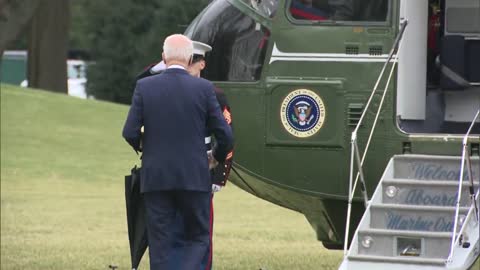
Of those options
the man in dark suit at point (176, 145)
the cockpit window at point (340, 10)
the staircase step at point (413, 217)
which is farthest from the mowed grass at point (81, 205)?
the man in dark suit at point (176, 145)

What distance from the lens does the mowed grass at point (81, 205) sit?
1361 cm

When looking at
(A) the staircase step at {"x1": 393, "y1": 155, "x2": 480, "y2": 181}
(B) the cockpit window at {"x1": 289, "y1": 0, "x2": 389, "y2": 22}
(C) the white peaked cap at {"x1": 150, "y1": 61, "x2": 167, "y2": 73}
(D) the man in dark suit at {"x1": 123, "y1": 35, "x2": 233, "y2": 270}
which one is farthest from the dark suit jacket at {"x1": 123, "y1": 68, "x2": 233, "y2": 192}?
(B) the cockpit window at {"x1": 289, "y1": 0, "x2": 389, "y2": 22}

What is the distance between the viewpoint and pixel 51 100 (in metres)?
35.2

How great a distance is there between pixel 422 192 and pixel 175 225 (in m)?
1.73

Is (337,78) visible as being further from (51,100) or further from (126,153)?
(51,100)

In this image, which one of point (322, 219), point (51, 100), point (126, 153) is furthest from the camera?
point (51, 100)

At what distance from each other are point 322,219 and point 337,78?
4.43 feet

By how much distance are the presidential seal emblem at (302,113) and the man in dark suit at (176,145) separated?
159cm

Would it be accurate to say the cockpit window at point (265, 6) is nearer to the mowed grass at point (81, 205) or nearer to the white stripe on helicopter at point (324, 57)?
the white stripe on helicopter at point (324, 57)

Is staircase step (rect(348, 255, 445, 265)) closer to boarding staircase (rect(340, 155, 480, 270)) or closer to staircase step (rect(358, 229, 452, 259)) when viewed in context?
boarding staircase (rect(340, 155, 480, 270))

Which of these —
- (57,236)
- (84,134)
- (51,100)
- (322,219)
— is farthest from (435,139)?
(51,100)

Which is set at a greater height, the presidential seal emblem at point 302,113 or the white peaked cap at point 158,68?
the white peaked cap at point 158,68

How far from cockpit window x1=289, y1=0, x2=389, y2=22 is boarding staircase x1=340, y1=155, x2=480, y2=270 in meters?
1.24

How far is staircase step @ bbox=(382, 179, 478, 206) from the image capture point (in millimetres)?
8969
